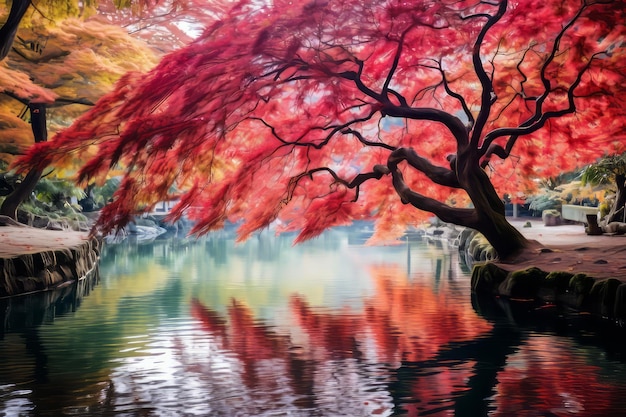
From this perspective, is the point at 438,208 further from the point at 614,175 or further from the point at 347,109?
the point at 614,175

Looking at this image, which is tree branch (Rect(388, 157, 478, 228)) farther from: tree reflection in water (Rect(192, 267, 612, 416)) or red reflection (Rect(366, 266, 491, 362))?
tree reflection in water (Rect(192, 267, 612, 416))

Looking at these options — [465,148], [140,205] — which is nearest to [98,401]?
[140,205]

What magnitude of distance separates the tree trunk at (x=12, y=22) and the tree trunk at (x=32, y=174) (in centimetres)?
720

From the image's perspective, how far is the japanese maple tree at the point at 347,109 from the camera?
10992mm

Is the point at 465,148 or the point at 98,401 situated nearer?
the point at 98,401

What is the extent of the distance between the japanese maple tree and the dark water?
67.9 inches

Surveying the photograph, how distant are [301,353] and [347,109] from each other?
6.22m

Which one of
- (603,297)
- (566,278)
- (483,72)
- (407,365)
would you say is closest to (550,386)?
(407,365)

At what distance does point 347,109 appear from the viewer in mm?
13305

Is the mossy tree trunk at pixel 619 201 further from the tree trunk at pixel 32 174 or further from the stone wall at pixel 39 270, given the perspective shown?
the tree trunk at pixel 32 174

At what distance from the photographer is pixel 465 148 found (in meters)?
12.9

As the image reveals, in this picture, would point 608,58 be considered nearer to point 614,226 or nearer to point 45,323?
point 614,226

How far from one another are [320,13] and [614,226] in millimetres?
10771

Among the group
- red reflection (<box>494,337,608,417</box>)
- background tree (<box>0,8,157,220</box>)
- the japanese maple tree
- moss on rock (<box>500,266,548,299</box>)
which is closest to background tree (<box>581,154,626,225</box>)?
the japanese maple tree
